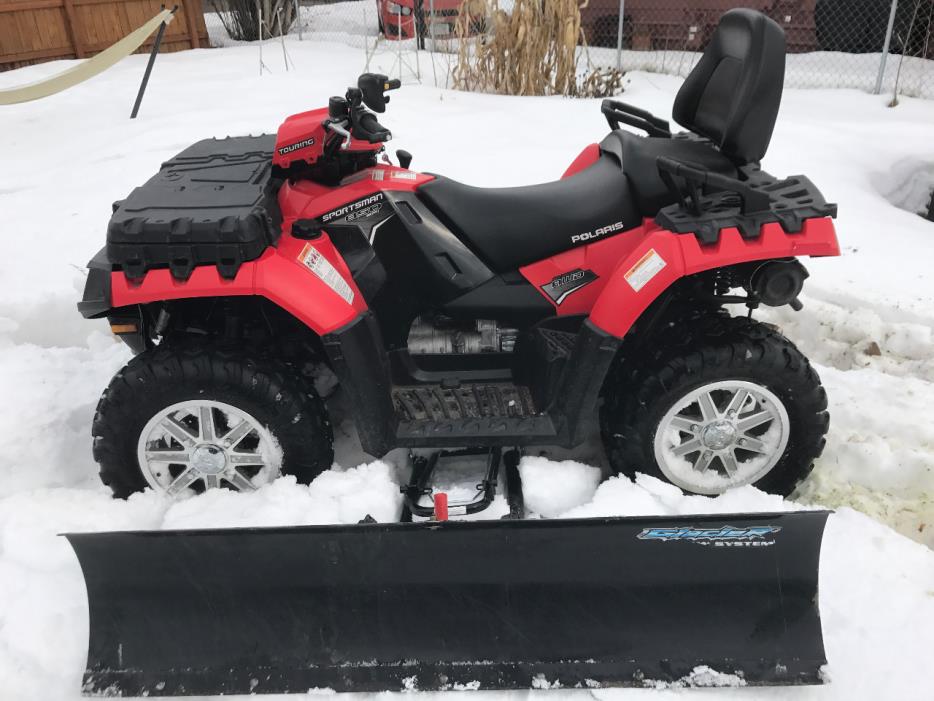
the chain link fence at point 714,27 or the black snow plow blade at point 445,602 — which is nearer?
the black snow plow blade at point 445,602

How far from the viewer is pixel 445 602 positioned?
2.11 meters

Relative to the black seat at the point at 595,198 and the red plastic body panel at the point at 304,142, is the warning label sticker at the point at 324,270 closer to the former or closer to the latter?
the red plastic body panel at the point at 304,142

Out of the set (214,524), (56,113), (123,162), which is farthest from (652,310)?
(56,113)

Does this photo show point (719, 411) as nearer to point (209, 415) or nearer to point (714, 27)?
point (209, 415)

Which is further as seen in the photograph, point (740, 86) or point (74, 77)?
point (74, 77)

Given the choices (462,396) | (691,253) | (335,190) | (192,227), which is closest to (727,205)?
(691,253)

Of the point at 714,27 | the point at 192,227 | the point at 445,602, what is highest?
the point at 192,227

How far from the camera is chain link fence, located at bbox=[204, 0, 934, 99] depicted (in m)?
8.41

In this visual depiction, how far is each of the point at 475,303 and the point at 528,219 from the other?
0.33m

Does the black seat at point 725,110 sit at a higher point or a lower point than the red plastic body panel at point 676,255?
higher

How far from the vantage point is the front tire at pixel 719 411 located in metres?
2.44

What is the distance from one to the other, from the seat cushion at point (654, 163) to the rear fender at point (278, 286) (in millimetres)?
1021

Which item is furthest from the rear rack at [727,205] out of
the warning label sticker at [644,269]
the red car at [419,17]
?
the red car at [419,17]

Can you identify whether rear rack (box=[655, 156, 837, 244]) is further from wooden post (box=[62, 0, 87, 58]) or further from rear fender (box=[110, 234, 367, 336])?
wooden post (box=[62, 0, 87, 58])
